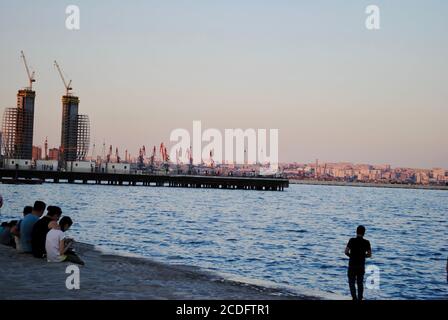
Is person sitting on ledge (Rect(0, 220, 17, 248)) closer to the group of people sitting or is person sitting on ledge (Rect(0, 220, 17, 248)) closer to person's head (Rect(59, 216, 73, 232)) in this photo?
the group of people sitting

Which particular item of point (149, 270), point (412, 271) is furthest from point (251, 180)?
point (149, 270)

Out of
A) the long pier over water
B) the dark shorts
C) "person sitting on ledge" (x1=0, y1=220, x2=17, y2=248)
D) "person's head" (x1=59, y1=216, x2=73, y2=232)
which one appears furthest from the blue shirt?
the long pier over water

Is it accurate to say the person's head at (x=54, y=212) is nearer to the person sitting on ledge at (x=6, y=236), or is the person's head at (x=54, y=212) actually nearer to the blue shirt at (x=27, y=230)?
the blue shirt at (x=27, y=230)

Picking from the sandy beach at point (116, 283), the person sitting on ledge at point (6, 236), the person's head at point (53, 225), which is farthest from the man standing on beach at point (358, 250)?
the person sitting on ledge at point (6, 236)

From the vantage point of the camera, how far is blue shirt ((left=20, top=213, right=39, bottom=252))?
1692 centimetres

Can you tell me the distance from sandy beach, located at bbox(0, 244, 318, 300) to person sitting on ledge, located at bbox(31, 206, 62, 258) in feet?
1.00

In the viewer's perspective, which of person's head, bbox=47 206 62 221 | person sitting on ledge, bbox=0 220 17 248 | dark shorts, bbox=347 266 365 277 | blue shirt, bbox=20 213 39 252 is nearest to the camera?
dark shorts, bbox=347 266 365 277

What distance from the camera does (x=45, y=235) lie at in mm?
16859

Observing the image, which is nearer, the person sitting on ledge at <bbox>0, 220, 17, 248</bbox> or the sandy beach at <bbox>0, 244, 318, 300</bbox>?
the sandy beach at <bbox>0, 244, 318, 300</bbox>
